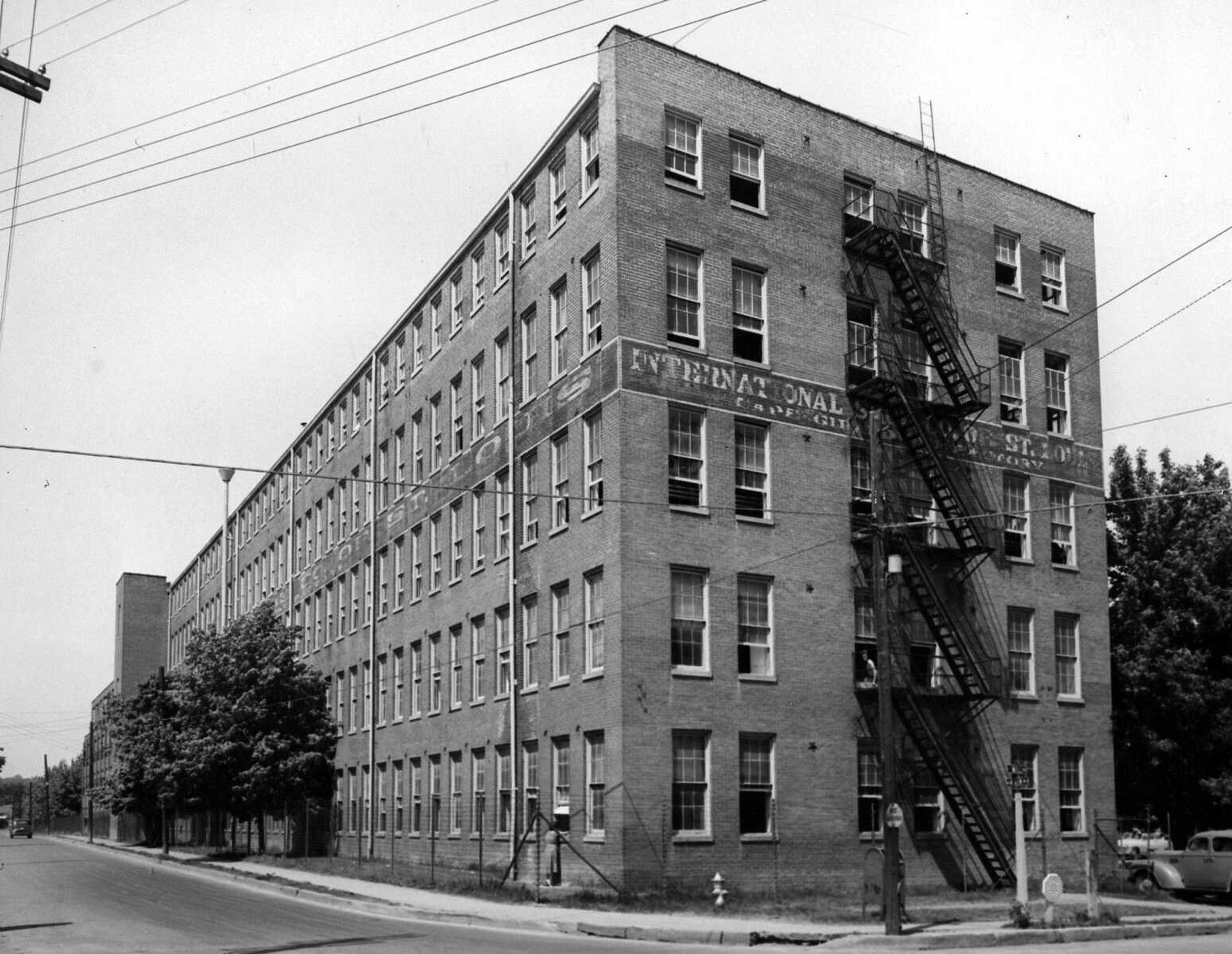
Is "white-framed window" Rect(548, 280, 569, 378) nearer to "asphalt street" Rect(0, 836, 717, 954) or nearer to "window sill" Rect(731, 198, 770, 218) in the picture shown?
"window sill" Rect(731, 198, 770, 218)

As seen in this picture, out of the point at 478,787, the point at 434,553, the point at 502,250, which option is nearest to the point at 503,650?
the point at 478,787

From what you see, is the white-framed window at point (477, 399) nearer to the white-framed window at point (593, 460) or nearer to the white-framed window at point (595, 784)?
the white-framed window at point (593, 460)

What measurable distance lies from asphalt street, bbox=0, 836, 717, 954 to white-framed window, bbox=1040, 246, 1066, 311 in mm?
24283

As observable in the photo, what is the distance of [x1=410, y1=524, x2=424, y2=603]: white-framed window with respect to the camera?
154ft

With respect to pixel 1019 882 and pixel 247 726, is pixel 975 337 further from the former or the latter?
pixel 247 726

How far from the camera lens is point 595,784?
32031 millimetres

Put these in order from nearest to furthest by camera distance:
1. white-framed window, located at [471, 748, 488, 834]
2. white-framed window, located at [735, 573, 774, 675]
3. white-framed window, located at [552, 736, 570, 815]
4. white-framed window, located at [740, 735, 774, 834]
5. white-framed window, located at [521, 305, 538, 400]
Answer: white-framed window, located at [740, 735, 774, 834]
white-framed window, located at [735, 573, 774, 675]
white-framed window, located at [552, 736, 570, 815]
white-framed window, located at [521, 305, 538, 400]
white-framed window, located at [471, 748, 488, 834]

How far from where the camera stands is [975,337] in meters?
38.5

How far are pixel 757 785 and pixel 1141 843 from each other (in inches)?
1802

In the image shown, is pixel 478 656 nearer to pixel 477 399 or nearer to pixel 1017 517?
pixel 477 399

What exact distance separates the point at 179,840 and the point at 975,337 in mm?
69271

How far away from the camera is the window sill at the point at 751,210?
34.3 metres

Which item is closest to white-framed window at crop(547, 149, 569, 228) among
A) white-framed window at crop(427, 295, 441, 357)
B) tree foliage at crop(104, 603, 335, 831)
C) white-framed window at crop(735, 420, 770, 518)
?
white-framed window at crop(735, 420, 770, 518)

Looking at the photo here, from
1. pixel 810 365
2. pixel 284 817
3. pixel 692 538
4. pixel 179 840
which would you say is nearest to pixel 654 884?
pixel 692 538
